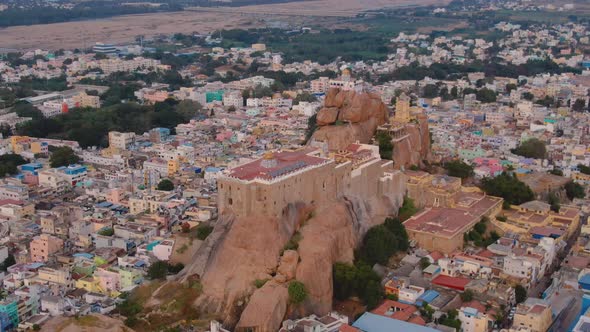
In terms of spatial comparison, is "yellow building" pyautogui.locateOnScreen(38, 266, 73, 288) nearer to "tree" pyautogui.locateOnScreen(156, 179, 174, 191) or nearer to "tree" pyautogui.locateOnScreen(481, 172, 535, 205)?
"tree" pyautogui.locateOnScreen(156, 179, 174, 191)

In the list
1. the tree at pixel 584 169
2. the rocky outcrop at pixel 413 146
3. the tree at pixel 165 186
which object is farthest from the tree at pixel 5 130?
the tree at pixel 584 169

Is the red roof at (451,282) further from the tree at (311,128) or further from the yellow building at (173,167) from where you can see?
the yellow building at (173,167)

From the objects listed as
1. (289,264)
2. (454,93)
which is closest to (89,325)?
(289,264)

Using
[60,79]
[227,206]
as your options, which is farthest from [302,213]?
[60,79]

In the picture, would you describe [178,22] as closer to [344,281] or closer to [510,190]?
[510,190]

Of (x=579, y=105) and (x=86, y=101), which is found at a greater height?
(x=86, y=101)

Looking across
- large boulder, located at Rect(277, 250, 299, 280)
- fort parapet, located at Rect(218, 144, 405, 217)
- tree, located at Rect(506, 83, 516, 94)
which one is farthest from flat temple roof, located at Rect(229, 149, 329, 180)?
tree, located at Rect(506, 83, 516, 94)
